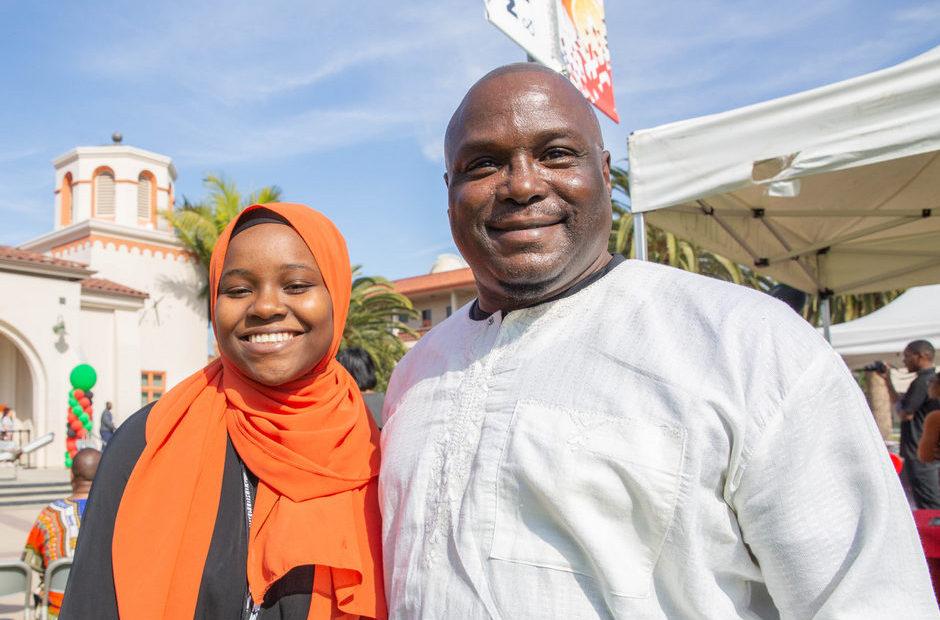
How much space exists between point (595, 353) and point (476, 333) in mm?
314

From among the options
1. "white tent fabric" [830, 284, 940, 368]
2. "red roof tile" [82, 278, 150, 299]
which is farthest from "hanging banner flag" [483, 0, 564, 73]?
"red roof tile" [82, 278, 150, 299]

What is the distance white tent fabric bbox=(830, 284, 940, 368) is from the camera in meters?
7.91

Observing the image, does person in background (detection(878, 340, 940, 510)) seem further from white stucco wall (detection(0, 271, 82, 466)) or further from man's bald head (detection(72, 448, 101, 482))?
white stucco wall (detection(0, 271, 82, 466))

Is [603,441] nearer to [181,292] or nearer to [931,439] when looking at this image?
[931,439]

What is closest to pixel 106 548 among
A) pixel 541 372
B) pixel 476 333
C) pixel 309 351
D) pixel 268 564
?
pixel 268 564

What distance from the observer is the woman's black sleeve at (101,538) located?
1455mm

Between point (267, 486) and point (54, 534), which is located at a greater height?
point (267, 486)

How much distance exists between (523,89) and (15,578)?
132 inches

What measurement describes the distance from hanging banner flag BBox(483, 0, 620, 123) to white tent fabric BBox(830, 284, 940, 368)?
5451 millimetres

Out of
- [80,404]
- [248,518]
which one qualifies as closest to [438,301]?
[80,404]

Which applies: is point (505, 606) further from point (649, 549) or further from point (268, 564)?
point (268, 564)

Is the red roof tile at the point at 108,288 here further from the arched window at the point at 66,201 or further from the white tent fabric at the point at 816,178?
the white tent fabric at the point at 816,178

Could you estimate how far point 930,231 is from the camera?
4426 millimetres

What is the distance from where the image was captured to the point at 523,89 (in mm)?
1264
